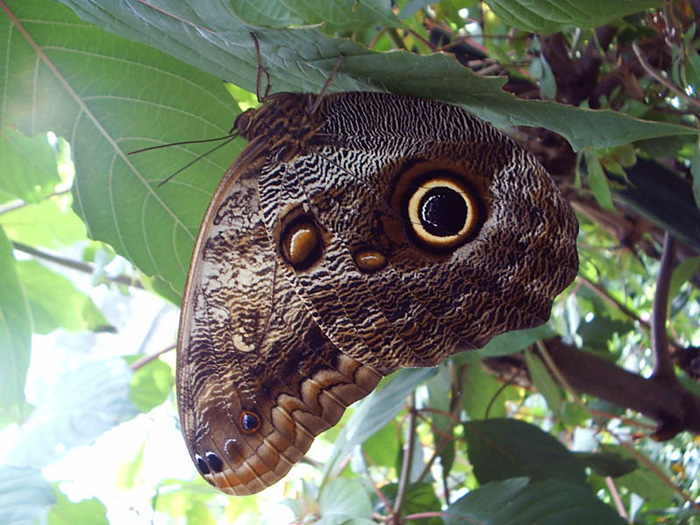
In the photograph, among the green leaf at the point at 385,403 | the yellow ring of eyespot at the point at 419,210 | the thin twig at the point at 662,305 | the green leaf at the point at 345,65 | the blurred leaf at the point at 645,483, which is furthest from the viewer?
the blurred leaf at the point at 645,483

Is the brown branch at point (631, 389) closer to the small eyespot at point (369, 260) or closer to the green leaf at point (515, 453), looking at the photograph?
the green leaf at point (515, 453)

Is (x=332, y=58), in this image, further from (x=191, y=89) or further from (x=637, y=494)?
(x=637, y=494)

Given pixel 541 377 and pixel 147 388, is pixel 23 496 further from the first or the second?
pixel 541 377

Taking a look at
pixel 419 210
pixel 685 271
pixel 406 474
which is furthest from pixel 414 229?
pixel 685 271

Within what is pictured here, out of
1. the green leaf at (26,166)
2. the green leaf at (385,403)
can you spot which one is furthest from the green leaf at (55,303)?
the green leaf at (385,403)

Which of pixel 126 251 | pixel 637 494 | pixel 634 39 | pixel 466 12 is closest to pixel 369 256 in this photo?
pixel 126 251

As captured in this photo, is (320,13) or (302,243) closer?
(320,13)

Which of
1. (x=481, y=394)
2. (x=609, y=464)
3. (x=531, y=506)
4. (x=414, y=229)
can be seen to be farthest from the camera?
(x=481, y=394)
